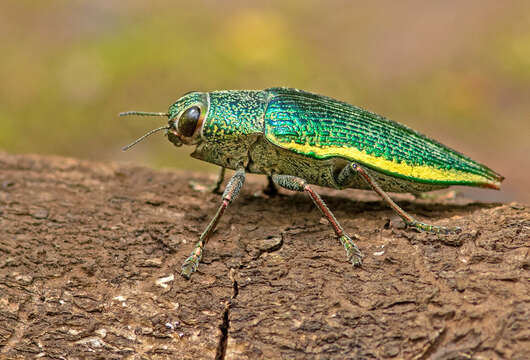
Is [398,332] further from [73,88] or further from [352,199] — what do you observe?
[73,88]

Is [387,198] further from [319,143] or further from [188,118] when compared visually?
[188,118]

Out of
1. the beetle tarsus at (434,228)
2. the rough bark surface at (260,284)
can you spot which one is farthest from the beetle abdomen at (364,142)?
the beetle tarsus at (434,228)

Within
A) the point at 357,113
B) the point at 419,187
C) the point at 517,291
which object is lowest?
the point at 517,291

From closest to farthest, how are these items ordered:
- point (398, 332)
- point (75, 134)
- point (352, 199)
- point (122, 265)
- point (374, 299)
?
point (398, 332) → point (374, 299) → point (122, 265) → point (352, 199) → point (75, 134)

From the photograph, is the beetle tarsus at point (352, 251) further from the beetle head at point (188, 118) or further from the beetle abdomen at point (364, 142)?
the beetle head at point (188, 118)

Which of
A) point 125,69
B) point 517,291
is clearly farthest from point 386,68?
point 517,291

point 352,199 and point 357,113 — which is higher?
point 357,113
